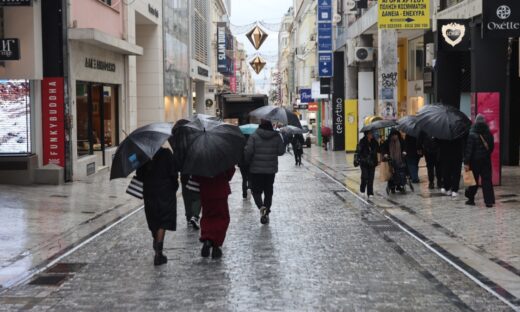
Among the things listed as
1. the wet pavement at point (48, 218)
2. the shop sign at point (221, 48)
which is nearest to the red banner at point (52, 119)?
the wet pavement at point (48, 218)

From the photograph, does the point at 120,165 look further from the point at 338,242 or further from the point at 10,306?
the point at 338,242

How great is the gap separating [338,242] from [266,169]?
6.76ft

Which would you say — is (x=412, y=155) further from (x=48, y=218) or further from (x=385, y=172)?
(x=48, y=218)

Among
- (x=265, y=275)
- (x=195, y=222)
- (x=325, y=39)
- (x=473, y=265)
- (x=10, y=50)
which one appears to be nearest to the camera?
(x=265, y=275)

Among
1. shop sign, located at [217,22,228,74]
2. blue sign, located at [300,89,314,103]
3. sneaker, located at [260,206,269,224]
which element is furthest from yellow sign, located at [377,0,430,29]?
shop sign, located at [217,22,228,74]

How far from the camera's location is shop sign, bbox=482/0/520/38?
14.5m

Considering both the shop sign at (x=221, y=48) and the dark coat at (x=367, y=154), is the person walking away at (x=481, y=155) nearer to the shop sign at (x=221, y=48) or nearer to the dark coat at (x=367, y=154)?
the dark coat at (x=367, y=154)

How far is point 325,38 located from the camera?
132 feet

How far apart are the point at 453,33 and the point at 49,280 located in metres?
13.7

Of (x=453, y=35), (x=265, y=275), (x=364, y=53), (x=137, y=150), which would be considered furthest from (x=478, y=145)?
(x=364, y=53)

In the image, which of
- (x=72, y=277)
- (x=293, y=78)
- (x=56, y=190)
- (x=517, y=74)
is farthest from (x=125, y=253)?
(x=293, y=78)

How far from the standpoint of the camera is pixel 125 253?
9.18m

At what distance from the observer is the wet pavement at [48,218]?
8961 mm

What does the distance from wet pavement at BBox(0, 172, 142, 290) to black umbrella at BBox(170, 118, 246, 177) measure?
7.27 feet
